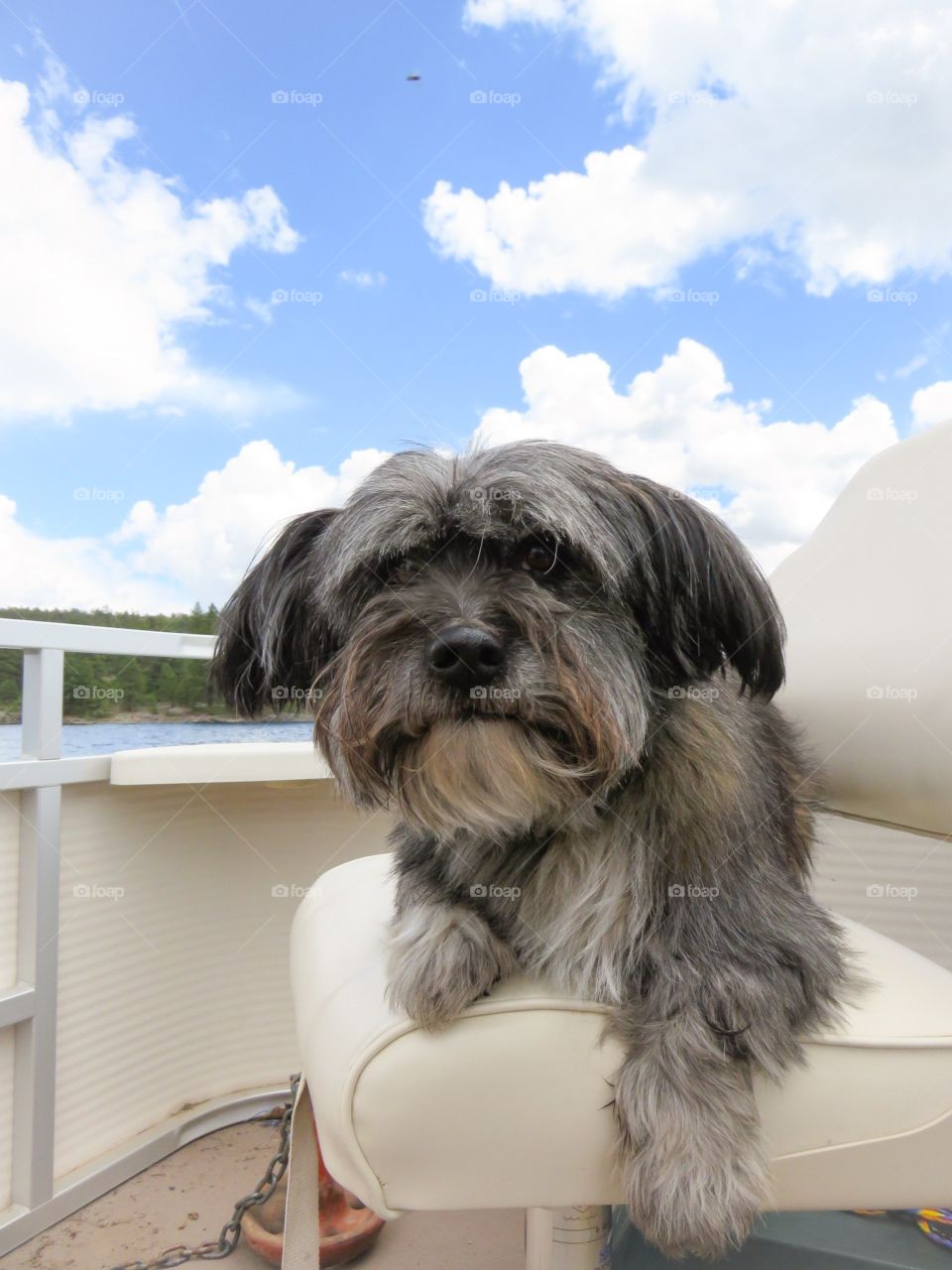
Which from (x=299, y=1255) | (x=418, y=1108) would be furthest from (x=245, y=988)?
(x=418, y=1108)

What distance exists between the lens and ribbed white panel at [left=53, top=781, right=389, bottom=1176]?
203cm

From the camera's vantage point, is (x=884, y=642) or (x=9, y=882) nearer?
(x=884, y=642)

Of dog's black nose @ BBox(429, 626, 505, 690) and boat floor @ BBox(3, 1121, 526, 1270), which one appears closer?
dog's black nose @ BBox(429, 626, 505, 690)

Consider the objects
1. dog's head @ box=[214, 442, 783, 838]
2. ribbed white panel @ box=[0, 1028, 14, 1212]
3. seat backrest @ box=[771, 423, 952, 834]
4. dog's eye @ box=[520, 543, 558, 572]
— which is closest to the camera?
dog's head @ box=[214, 442, 783, 838]

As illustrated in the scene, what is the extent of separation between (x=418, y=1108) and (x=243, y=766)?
4.25 feet

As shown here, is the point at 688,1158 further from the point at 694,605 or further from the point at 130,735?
the point at 130,735

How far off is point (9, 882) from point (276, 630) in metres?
1.01

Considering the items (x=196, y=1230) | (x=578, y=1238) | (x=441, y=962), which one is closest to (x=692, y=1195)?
(x=441, y=962)

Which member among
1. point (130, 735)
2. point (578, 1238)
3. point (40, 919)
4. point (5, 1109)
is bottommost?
point (5, 1109)

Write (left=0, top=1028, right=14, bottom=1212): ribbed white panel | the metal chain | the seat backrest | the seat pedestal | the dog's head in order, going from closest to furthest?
the dog's head < the seat pedestal < the seat backrest < the metal chain < (left=0, top=1028, right=14, bottom=1212): ribbed white panel

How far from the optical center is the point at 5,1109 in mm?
1896

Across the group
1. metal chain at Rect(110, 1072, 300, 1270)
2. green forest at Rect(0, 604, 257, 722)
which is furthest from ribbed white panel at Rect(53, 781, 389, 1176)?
metal chain at Rect(110, 1072, 300, 1270)

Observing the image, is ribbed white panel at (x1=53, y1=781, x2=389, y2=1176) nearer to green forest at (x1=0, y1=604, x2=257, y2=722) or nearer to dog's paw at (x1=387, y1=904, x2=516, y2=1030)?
green forest at (x1=0, y1=604, x2=257, y2=722)

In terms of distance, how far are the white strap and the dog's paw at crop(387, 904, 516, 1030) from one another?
1.08 ft
